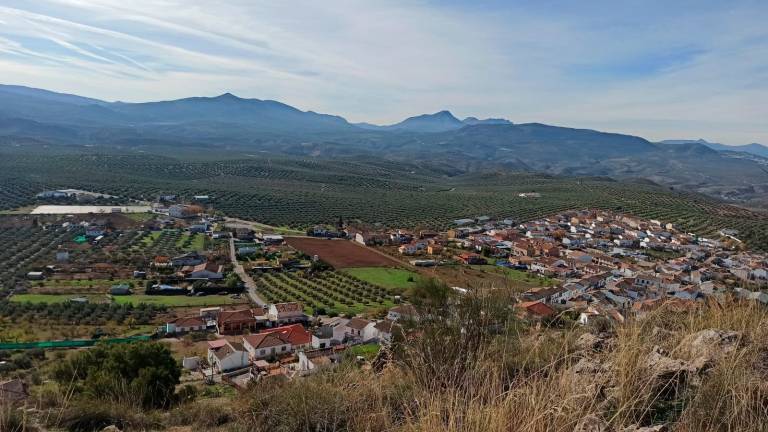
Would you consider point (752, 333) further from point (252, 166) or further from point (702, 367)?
point (252, 166)

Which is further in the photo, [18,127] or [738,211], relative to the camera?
[18,127]

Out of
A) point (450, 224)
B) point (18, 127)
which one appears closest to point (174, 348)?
point (450, 224)

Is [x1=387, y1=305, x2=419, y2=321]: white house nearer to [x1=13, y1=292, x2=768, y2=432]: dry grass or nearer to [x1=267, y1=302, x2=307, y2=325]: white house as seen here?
[x1=13, y1=292, x2=768, y2=432]: dry grass

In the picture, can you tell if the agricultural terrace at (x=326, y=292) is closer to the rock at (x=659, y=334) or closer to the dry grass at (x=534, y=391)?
the dry grass at (x=534, y=391)

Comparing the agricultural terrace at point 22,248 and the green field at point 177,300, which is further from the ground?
the green field at point 177,300

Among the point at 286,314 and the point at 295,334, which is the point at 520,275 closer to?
the point at 286,314

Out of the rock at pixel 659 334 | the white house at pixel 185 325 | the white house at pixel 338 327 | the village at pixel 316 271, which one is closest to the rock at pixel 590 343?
the rock at pixel 659 334
